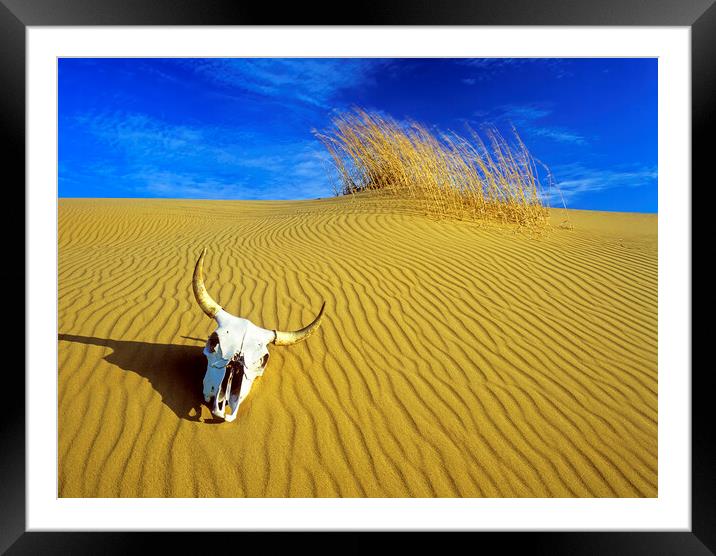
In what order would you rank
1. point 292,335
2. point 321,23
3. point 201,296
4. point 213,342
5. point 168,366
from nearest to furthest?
point 321,23
point 213,342
point 201,296
point 292,335
point 168,366

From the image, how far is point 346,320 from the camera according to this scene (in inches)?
180

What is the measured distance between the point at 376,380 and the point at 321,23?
278 centimetres

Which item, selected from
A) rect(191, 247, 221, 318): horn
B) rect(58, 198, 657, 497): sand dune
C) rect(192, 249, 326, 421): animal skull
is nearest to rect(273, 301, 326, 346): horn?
rect(192, 249, 326, 421): animal skull

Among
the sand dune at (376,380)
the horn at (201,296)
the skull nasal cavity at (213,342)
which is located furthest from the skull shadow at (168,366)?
the horn at (201,296)

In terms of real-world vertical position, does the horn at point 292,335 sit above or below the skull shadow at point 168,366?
above

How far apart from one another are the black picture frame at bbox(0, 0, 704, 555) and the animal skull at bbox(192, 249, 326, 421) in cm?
88

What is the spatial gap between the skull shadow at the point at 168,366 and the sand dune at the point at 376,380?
0.05ft

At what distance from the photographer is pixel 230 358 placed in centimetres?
287

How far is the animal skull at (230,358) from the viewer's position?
2.84m

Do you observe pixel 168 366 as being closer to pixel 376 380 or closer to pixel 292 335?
pixel 292 335

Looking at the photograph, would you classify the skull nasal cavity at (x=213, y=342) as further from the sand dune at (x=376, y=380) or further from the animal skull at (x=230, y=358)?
the sand dune at (x=376, y=380)

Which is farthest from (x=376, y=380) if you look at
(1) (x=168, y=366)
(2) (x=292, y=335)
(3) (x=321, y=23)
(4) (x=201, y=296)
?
(3) (x=321, y=23)
